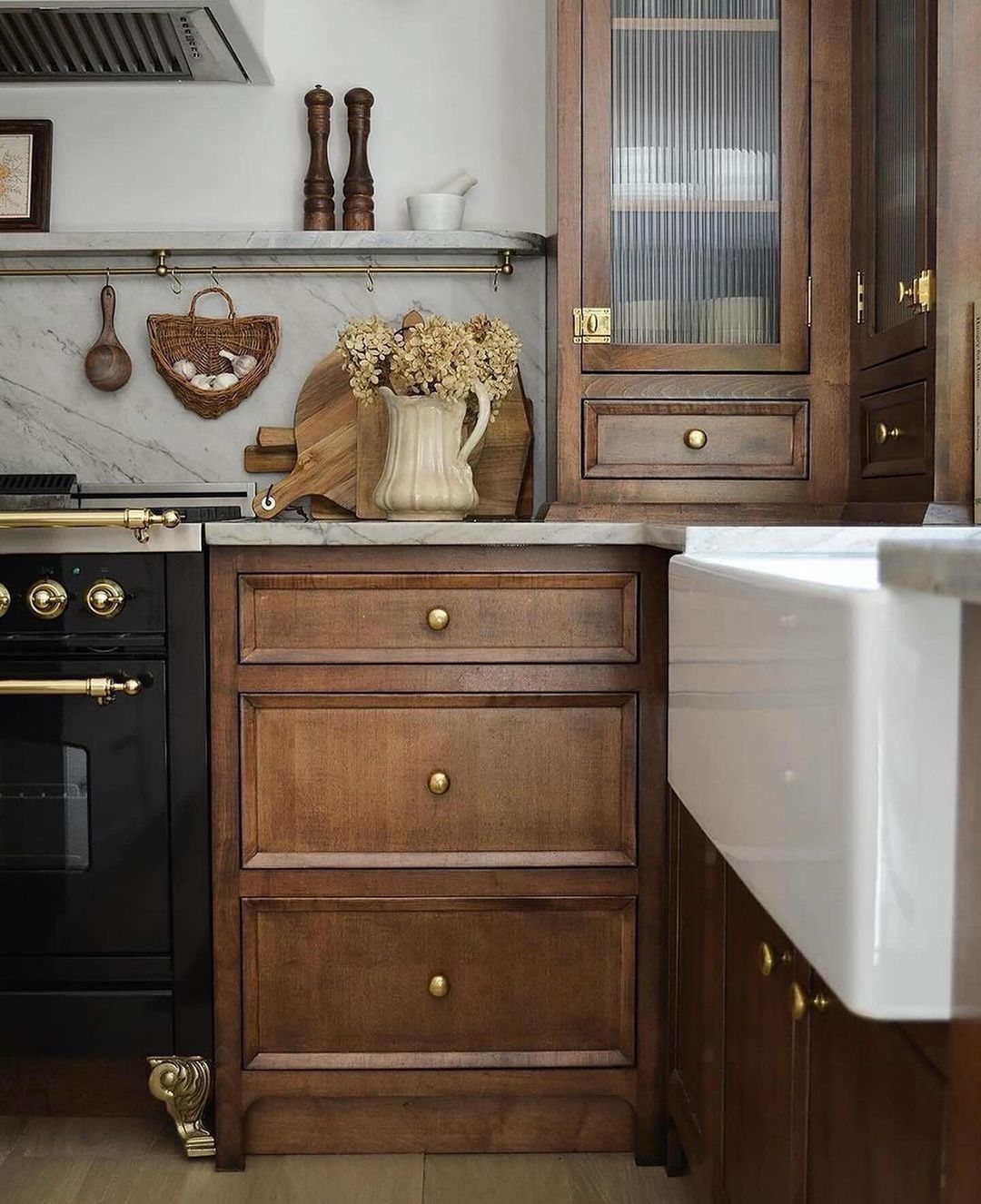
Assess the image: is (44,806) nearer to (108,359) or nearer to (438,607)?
(438,607)

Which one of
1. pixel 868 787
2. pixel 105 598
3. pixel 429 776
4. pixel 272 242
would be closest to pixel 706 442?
pixel 429 776

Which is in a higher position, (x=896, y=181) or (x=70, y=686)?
(x=896, y=181)

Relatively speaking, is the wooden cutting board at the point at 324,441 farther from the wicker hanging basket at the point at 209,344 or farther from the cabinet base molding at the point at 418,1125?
the cabinet base molding at the point at 418,1125

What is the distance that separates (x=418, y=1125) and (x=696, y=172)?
61.4 inches

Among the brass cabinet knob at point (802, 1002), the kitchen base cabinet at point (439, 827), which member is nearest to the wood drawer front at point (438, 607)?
the kitchen base cabinet at point (439, 827)

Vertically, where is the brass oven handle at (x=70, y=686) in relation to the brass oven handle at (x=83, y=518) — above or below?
below

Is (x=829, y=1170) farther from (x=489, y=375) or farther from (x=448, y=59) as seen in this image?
(x=448, y=59)

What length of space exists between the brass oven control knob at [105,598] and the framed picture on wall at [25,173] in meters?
0.96

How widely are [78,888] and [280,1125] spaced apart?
454 mm

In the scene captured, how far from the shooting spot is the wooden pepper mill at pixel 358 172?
229 cm

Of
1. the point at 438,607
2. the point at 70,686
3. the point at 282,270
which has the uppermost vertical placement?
the point at 282,270

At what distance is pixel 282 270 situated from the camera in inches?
92.4

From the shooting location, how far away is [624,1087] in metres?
1.77

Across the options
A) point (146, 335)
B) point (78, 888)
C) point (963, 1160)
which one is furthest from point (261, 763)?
point (963, 1160)
